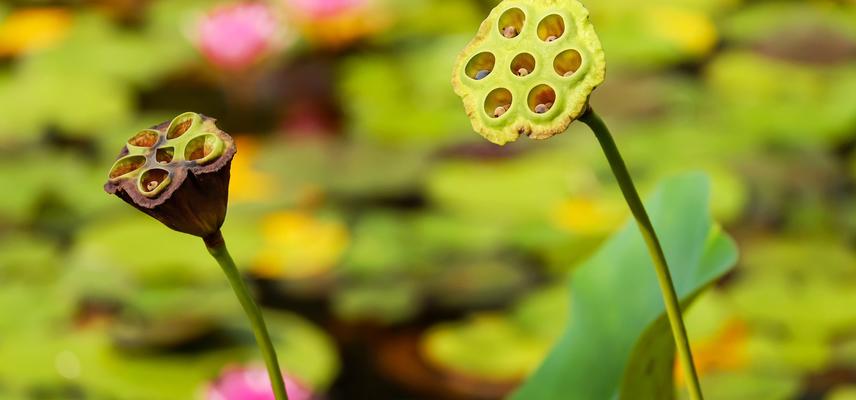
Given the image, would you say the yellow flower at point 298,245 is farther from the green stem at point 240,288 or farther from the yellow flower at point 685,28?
the green stem at point 240,288

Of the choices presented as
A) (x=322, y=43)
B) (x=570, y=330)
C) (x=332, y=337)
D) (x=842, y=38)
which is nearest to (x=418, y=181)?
(x=332, y=337)

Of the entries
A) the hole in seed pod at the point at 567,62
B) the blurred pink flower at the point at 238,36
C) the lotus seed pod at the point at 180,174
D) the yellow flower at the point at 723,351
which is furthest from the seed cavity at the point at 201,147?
the blurred pink flower at the point at 238,36

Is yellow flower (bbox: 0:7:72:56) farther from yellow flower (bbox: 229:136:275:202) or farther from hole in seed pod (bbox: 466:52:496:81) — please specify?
hole in seed pod (bbox: 466:52:496:81)

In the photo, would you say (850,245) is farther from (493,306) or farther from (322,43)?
(322,43)

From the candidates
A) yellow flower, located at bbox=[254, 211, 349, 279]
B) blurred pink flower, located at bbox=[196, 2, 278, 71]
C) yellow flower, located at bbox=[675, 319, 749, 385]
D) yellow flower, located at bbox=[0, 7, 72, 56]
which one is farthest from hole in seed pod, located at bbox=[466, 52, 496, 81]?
yellow flower, located at bbox=[0, 7, 72, 56]

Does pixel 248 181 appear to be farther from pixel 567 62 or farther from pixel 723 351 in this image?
pixel 567 62

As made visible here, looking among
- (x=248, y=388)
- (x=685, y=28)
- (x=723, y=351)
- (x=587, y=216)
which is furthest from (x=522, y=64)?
(x=685, y=28)
